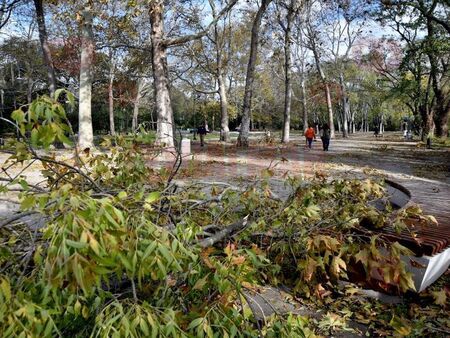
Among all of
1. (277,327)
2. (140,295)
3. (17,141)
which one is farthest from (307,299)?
(17,141)

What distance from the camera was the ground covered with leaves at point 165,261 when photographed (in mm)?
1451

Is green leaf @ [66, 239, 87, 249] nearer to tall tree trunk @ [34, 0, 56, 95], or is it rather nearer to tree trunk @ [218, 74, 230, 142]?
tall tree trunk @ [34, 0, 56, 95]

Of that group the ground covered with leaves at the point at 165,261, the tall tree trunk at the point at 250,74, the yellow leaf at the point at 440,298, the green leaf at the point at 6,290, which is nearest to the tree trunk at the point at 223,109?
the tall tree trunk at the point at 250,74

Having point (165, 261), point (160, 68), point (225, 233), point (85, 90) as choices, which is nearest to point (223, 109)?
point (160, 68)

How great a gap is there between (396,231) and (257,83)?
1818 inches

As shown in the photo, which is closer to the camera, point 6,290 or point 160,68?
point 6,290

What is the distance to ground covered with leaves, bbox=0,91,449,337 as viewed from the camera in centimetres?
145

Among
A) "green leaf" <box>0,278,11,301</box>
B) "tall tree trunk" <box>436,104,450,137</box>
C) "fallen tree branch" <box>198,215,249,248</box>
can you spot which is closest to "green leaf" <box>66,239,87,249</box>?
"green leaf" <box>0,278,11,301</box>

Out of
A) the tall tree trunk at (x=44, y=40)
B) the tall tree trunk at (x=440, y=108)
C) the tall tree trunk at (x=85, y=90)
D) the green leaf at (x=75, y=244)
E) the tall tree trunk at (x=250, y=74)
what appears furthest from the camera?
the tall tree trunk at (x=440, y=108)

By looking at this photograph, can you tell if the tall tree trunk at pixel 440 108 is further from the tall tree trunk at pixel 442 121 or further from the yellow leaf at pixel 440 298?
the yellow leaf at pixel 440 298

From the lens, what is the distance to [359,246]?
3861mm

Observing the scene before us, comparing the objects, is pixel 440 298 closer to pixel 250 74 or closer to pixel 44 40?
pixel 250 74

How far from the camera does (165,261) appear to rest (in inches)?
64.4

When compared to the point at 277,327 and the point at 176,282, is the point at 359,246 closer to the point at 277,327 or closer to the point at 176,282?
the point at 277,327
